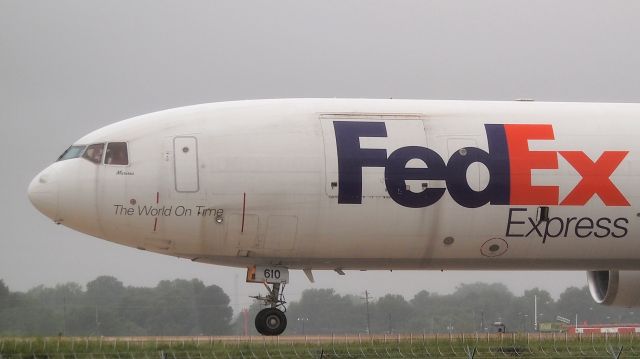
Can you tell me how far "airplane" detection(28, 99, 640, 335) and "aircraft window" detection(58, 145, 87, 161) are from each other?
0.05 metres

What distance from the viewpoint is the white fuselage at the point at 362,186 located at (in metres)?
28.1

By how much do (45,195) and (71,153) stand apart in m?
1.51

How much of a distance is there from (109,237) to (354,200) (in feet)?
20.9

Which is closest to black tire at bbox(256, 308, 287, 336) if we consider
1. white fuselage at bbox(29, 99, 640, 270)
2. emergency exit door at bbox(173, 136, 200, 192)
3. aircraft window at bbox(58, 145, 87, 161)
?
white fuselage at bbox(29, 99, 640, 270)

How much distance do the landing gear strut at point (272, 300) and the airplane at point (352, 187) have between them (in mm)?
38

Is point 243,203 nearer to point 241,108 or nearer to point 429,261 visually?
point 241,108

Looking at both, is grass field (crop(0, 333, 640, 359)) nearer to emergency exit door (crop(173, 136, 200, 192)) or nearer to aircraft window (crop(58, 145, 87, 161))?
emergency exit door (crop(173, 136, 200, 192))

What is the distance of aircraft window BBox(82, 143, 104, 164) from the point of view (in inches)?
1117

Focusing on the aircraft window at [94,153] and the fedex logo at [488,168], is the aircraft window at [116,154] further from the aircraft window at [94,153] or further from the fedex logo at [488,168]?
the fedex logo at [488,168]

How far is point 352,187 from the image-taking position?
2845 centimetres

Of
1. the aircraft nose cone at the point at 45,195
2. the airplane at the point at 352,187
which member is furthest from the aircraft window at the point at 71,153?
the aircraft nose cone at the point at 45,195

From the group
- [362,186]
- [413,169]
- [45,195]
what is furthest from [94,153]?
[413,169]

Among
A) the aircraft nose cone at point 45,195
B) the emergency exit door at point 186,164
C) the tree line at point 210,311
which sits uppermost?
the emergency exit door at point 186,164

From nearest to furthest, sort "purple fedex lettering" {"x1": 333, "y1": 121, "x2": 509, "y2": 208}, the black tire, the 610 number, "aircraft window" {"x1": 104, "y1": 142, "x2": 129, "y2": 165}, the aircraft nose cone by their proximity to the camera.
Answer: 1. the aircraft nose cone
2. "aircraft window" {"x1": 104, "y1": 142, "x2": 129, "y2": 165}
3. "purple fedex lettering" {"x1": 333, "y1": 121, "x2": 509, "y2": 208}
4. the black tire
5. the 610 number
